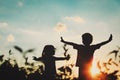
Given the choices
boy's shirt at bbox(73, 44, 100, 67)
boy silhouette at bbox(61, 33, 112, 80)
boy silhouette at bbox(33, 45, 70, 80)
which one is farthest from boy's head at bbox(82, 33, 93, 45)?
boy silhouette at bbox(33, 45, 70, 80)

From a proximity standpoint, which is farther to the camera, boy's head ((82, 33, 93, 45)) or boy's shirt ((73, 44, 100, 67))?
boy's shirt ((73, 44, 100, 67))

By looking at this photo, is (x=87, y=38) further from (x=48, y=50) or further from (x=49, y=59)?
(x=49, y=59)

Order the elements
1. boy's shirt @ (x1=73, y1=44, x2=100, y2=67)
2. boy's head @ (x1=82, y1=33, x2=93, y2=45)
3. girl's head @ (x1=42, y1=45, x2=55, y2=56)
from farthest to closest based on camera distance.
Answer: girl's head @ (x1=42, y1=45, x2=55, y2=56), boy's shirt @ (x1=73, y1=44, x2=100, y2=67), boy's head @ (x1=82, y1=33, x2=93, y2=45)

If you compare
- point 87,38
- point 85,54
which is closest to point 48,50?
point 85,54

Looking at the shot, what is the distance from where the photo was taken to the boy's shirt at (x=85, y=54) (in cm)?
711

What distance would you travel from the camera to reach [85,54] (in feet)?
Result: 23.4

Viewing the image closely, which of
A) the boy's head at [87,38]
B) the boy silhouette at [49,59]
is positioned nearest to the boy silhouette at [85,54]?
the boy's head at [87,38]

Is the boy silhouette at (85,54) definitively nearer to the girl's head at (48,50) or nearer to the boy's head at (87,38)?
the boy's head at (87,38)

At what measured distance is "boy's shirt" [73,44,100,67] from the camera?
7.11 m

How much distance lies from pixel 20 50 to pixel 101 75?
2652 mm

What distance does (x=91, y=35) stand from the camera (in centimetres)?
702

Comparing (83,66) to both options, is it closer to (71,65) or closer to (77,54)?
(77,54)

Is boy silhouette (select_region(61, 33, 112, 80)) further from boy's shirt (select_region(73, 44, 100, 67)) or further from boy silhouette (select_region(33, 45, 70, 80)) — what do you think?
boy silhouette (select_region(33, 45, 70, 80))

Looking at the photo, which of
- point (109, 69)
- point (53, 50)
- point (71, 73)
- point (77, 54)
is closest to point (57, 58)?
point (53, 50)
